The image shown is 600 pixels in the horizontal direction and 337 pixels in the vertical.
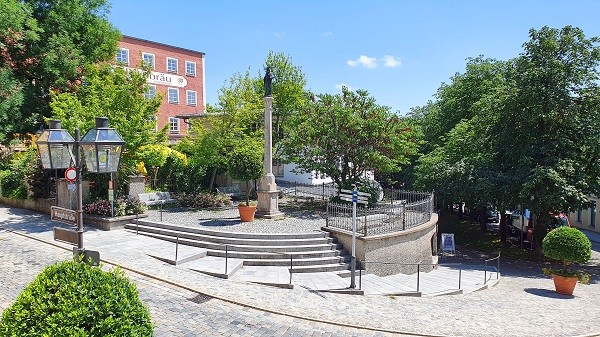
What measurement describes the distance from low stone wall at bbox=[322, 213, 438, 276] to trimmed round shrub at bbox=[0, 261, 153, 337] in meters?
10.3

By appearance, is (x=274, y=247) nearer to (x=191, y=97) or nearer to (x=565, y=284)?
(x=565, y=284)

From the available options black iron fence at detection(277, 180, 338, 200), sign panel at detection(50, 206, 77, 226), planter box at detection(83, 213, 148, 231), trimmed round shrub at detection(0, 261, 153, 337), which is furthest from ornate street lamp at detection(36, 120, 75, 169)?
black iron fence at detection(277, 180, 338, 200)

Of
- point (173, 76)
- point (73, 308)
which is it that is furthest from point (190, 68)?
point (73, 308)

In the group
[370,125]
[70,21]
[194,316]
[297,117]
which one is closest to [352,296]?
[194,316]

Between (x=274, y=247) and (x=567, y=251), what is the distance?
983 centimetres

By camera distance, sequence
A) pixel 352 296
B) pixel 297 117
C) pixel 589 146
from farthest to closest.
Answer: pixel 297 117 → pixel 589 146 → pixel 352 296

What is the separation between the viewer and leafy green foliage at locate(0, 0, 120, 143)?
782 inches

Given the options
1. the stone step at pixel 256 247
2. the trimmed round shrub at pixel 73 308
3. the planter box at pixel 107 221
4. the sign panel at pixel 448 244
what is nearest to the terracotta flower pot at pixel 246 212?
the stone step at pixel 256 247

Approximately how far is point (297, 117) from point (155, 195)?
29.3ft

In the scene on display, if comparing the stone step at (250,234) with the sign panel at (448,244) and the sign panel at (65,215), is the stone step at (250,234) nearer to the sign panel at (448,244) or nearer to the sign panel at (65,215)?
the sign panel at (65,215)

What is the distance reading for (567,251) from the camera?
Answer: 14.0 metres

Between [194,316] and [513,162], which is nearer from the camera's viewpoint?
[194,316]

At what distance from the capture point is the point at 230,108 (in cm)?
2334

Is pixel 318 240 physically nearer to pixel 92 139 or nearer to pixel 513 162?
pixel 92 139
